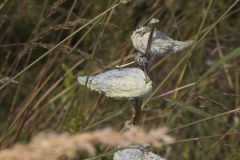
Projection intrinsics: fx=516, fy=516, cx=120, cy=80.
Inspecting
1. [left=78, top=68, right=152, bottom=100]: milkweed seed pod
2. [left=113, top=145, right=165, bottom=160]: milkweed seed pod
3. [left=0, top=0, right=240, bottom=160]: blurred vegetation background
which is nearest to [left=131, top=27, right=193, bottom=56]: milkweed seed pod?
[left=78, top=68, right=152, bottom=100]: milkweed seed pod

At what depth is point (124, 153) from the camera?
2.61 feet

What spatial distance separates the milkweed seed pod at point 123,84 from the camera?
79cm

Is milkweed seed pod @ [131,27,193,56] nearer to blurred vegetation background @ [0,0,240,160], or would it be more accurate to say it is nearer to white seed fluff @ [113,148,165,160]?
white seed fluff @ [113,148,165,160]

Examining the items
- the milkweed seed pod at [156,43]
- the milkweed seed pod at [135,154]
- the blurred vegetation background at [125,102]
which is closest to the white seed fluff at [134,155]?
the milkweed seed pod at [135,154]

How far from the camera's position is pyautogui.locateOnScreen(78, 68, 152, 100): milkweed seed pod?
2.58 feet

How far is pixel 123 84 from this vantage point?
2.62 feet

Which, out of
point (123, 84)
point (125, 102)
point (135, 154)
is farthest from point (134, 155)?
point (125, 102)

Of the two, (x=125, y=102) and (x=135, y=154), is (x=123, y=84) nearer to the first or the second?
(x=135, y=154)

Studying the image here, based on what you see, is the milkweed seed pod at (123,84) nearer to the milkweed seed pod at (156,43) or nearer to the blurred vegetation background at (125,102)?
the milkweed seed pod at (156,43)

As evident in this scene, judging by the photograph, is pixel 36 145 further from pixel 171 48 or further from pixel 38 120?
pixel 38 120

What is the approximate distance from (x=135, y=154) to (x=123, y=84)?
109 millimetres

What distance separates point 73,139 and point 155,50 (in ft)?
1.18

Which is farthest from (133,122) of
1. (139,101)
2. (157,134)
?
(157,134)

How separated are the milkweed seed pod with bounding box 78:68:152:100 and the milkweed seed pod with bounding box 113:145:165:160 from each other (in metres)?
0.08
